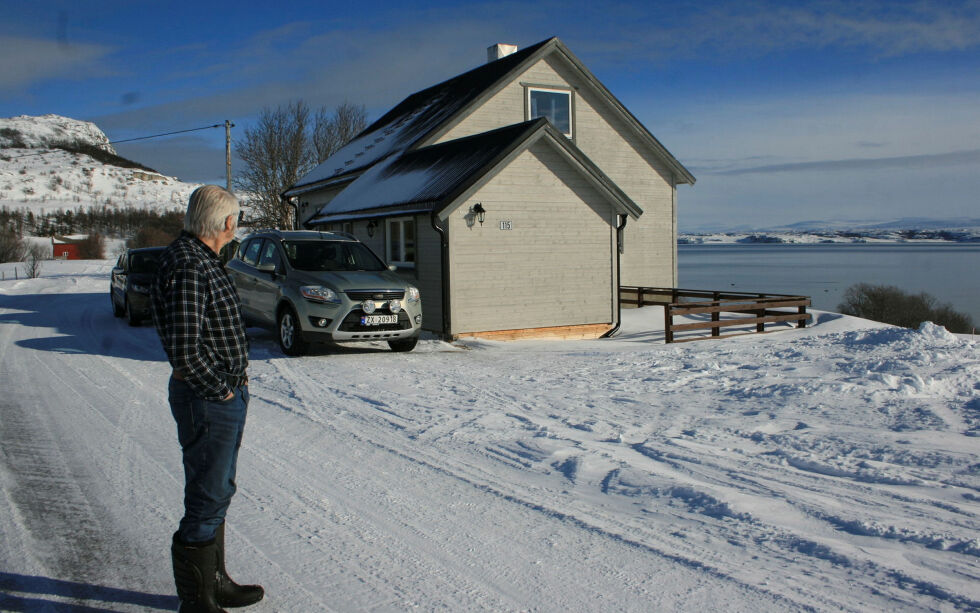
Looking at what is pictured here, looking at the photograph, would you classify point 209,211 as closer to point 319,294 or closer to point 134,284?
point 319,294

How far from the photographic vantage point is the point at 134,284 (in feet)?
53.8

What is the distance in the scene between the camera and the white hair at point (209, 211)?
3.55m

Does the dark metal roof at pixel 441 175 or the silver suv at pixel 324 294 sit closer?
the silver suv at pixel 324 294

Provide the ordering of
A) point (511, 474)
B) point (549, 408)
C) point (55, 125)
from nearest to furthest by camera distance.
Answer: point (511, 474) < point (549, 408) < point (55, 125)

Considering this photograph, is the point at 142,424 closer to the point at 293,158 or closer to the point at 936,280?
the point at 293,158

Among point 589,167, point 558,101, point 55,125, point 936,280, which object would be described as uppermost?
point 55,125

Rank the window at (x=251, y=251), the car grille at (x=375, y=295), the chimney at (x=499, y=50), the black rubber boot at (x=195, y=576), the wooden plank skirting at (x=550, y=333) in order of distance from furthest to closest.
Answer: the chimney at (x=499, y=50)
the wooden plank skirting at (x=550, y=333)
the window at (x=251, y=251)
the car grille at (x=375, y=295)
the black rubber boot at (x=195, y=576)

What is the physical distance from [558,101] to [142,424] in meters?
16.9

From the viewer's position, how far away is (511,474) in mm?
5852

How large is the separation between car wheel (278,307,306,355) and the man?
8214mm

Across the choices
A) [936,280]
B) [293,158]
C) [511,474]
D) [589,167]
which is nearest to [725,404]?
[511,474]

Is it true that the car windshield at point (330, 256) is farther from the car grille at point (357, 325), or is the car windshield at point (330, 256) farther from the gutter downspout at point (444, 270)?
the gutter downspout at point (444, 270)

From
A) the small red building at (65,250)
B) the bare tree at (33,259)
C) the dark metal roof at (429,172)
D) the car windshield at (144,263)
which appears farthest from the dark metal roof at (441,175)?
the small red building at (65,250)

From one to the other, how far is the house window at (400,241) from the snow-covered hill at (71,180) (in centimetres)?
8832
